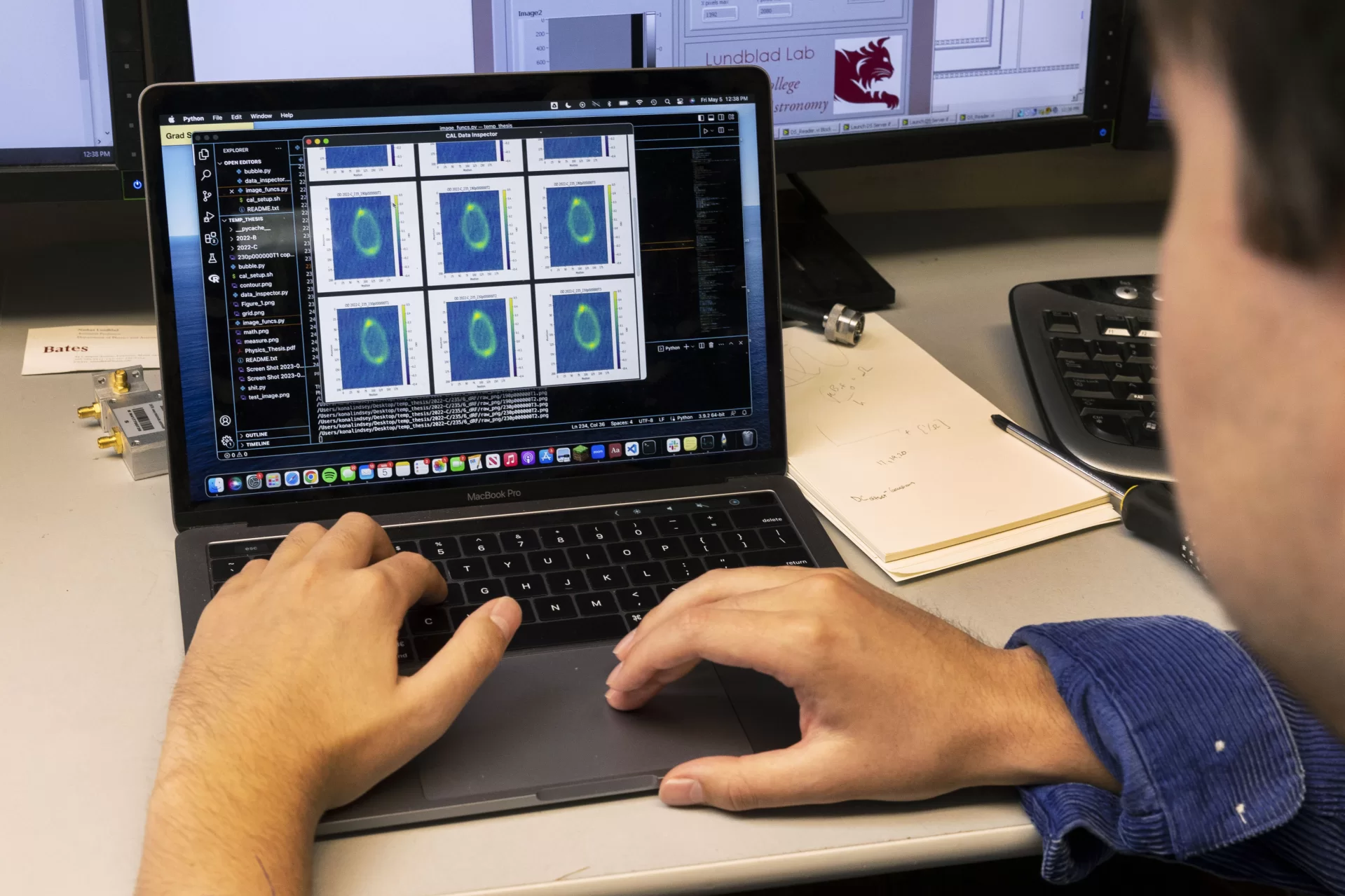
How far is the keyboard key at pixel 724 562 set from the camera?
79 centimetres

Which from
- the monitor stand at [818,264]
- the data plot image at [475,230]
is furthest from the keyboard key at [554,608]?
the monitor stand at [818,264]

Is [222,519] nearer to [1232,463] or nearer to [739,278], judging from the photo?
[739,278]

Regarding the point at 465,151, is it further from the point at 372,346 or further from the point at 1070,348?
the point at 1070,348

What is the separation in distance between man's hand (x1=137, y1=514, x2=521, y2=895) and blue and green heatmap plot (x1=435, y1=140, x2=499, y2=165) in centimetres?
27

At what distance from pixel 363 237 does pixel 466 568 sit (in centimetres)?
24

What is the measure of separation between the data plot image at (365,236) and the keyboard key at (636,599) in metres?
0.26

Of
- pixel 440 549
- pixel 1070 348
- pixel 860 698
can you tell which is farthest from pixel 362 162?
pixel 1070 348

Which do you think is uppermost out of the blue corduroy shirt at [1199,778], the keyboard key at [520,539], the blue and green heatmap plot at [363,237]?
the blue and green heatmap plot at [363,237]

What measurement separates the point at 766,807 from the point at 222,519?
1.40 feet

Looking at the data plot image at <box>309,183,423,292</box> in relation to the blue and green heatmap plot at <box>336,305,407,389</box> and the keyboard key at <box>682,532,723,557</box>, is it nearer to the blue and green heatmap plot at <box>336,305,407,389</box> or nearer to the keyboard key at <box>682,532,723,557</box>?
the blue and green heatmap plot at <box>336,305,407,389</box>

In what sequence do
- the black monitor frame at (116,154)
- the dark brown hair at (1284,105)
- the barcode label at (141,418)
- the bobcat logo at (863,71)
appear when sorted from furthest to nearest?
1. the bobcat logo at (863,71)
2. the black monitor frame at (116,154)
3. the barcode label at (141,418)
4. the dark brown hair at (1284,105)

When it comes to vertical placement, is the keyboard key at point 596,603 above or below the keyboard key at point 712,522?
below

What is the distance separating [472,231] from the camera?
2.77 feet

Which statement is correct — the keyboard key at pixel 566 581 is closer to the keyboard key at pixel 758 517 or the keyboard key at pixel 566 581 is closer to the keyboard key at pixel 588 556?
the keyboard key at pixel 588 556
